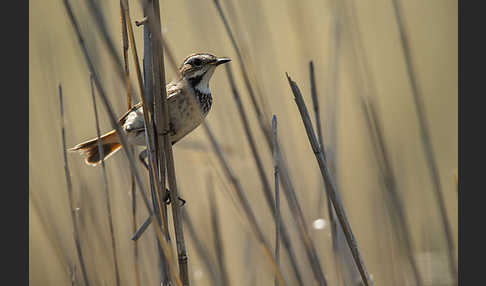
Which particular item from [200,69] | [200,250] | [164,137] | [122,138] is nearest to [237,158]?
[200,69]

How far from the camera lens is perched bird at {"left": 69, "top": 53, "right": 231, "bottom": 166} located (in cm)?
302

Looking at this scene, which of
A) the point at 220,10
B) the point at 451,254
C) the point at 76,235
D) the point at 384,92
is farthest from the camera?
the point at 384,92

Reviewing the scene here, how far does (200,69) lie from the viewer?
10.7 ft

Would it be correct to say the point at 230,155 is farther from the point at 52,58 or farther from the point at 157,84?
the point at 157,84

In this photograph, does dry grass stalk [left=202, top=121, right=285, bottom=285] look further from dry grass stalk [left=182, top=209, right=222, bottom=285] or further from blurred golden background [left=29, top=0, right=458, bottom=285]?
dry grass stalk [left=182, top=209, right=222, bottom=285]

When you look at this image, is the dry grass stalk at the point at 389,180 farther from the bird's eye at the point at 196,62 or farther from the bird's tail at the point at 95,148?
the bird's tail at the point at 95,148

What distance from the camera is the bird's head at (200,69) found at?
127 inches

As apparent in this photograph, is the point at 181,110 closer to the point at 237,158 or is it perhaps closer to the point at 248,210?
the point at 237,158

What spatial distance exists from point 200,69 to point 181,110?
1.10 ft

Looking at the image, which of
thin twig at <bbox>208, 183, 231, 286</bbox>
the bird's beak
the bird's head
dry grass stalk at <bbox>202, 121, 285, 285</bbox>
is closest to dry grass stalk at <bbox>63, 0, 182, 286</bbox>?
dry grass stalk at <bbox>202, 121, 285, 285</bbox>

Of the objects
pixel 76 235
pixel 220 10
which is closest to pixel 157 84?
pixel 220 10

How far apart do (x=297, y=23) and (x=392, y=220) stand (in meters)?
1.31

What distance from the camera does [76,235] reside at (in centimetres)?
265

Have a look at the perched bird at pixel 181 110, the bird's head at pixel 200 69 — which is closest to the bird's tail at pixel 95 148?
the perched bird at pixel 181 110
